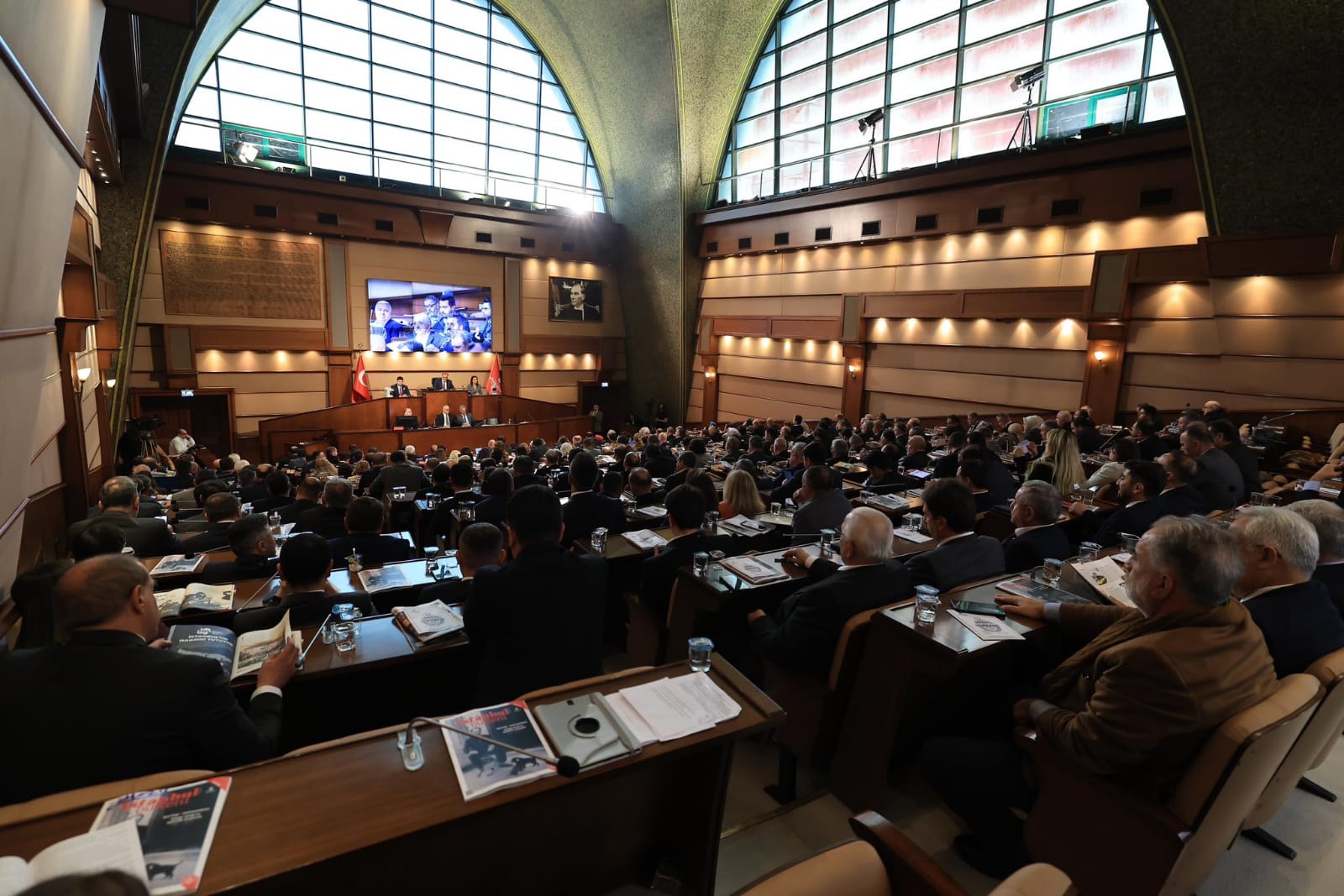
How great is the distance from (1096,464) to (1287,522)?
15.8 ft

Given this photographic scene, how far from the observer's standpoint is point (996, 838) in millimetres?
2262

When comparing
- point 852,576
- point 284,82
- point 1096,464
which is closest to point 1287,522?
point 852,576

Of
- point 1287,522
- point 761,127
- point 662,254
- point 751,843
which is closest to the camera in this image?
point 1287,522

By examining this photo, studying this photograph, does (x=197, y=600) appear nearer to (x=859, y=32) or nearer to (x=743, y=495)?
(x=743, y=495)

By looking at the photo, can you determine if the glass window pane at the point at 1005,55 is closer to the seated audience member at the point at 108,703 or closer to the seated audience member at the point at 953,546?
the seated audience member at the point at 953,546

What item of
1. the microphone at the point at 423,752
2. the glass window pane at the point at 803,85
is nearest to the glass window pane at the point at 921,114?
A: the glass window pane at the point at 803,85

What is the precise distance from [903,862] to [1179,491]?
391 centimetres

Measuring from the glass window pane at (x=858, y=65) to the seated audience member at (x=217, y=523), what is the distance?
13.4 m

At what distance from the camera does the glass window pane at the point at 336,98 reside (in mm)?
13863

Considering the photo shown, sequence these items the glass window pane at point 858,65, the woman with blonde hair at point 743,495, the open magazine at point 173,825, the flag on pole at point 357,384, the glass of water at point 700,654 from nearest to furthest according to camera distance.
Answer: the open magazine at point 173,825, the glass of water at point 700,654, the woman with blonde hair at point 743,495, the glass window pane at point 858,65, the flag on pole at point 357,384

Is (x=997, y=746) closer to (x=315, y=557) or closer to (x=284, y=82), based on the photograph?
(x=315, y=557)

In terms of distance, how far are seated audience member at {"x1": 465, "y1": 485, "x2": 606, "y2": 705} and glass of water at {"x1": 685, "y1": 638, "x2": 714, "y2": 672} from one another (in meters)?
0.62

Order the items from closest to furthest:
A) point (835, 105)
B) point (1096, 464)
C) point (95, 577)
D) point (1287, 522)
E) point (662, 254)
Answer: point (95, 577)
point (1287, 522)
point (1096, 464)
point (835, 105)
point (662, 254)

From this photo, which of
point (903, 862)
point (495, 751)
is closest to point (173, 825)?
point (495, 751)
